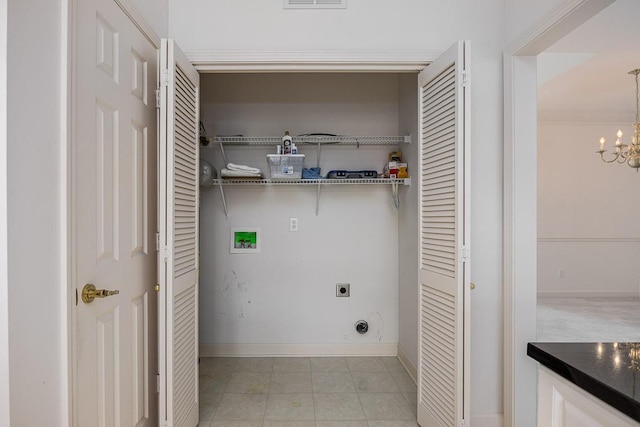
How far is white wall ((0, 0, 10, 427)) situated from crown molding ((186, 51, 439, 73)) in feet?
3.90

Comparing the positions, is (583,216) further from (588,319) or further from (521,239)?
(521,239)

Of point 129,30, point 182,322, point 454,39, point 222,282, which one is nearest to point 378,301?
point 222,282

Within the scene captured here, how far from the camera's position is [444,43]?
2172 millimetres

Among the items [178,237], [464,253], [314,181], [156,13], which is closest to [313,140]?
[314,181]

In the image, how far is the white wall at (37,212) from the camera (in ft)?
3.41

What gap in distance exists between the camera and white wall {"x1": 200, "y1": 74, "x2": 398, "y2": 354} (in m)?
3.33

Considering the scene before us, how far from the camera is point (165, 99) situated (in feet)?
5.69

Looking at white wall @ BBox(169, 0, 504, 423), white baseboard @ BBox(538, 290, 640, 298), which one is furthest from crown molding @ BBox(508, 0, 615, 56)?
white baseboard @ BBox(538, 290, 640, 298)

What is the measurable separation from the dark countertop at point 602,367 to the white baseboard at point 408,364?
2053mm

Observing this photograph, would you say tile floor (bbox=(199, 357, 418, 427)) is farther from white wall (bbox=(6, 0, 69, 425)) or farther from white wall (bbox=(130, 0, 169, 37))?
white wall (bbox=(130, 0, 169, 37))

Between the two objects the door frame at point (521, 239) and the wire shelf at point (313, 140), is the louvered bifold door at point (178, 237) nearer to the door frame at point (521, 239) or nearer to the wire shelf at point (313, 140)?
the wire shelf at point (313, 140)

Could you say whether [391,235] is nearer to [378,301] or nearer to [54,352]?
[378,301]

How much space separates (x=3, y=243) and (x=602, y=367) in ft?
4.80

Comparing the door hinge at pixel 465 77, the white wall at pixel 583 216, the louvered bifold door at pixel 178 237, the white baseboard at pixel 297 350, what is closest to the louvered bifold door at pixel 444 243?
the door hinge at pixel 465 77
